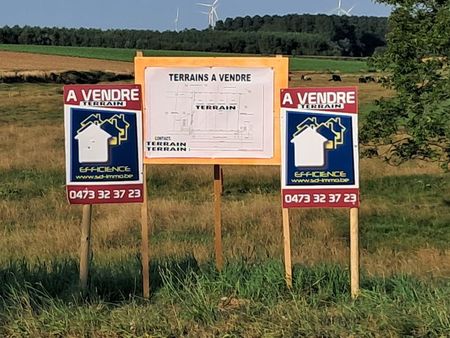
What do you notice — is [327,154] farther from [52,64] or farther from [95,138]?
[52,64]

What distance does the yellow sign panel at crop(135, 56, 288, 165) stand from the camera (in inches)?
218

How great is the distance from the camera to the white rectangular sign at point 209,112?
553 centimetres

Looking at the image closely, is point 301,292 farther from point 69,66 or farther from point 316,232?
point 69,66

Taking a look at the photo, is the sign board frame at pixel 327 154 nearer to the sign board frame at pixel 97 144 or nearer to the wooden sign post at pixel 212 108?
the wooden sign post at pixel 212 108

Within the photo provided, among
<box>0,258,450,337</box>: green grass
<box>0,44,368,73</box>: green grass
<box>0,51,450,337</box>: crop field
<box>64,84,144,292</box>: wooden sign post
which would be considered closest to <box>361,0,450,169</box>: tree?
<box>0,51,450,337</box>: crop field

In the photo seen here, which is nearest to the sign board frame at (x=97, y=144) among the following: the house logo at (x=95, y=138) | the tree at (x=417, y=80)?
the house logo at (x=95, y=138)

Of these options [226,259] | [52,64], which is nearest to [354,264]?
[226,259]

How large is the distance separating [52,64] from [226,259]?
75.2 m

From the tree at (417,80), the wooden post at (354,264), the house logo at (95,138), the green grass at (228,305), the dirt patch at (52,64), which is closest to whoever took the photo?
the green grass at (228,305)

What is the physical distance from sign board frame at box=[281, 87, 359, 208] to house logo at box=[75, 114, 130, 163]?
1.28 m

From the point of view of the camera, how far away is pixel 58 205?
14070 millimetres

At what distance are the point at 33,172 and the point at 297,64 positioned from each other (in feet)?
252

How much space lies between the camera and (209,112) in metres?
5.54

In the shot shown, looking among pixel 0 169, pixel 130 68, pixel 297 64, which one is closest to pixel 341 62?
pixel 297 64
